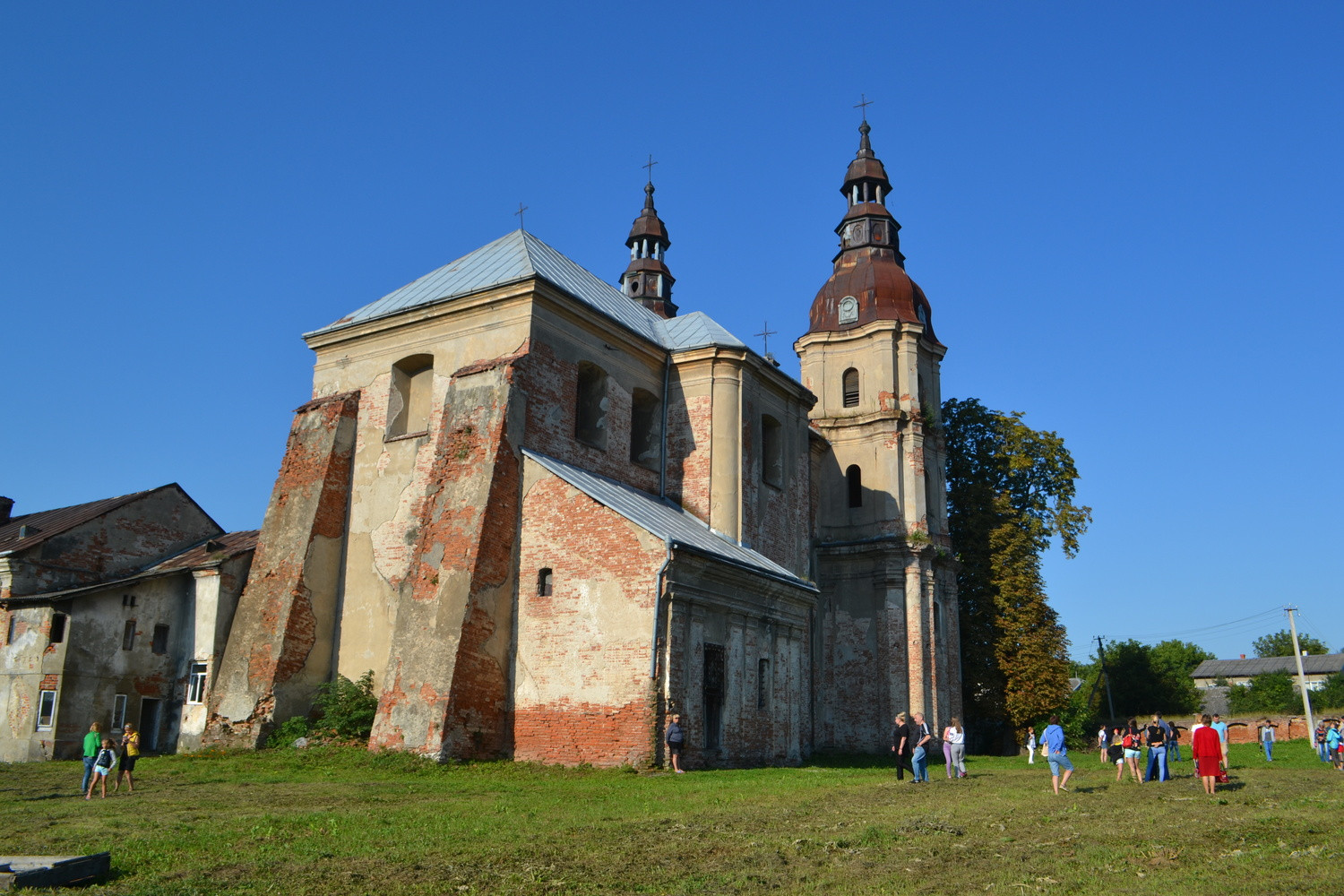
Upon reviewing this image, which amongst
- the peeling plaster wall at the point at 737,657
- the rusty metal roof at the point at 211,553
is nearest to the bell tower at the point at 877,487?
the peeling plaster wall at the point at 737,657

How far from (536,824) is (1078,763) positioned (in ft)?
63.1

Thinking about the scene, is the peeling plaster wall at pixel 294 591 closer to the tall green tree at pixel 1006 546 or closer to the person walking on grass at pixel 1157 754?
the person walking on grass at pixel 1157 754

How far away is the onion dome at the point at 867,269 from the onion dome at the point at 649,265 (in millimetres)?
11565

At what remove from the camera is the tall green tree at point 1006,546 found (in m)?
33.0

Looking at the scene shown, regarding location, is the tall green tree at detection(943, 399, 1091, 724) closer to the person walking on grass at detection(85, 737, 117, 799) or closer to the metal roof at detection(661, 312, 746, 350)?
the metal roof at detection(661, 312, 746, 350)

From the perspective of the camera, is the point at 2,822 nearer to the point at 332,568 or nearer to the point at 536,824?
the point at 536,824

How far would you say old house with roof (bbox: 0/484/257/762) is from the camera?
70.5 feet

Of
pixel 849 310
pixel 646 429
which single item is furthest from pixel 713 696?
pixel 849 310

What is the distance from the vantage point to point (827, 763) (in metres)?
24.2

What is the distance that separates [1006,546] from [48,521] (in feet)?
88.6

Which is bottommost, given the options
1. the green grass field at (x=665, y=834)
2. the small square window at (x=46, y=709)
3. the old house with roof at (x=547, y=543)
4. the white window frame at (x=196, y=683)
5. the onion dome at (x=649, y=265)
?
the green grass field at (x=665, y=834)

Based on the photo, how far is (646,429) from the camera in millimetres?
25609

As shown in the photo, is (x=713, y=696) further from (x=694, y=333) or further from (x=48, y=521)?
(x=48, y=521)

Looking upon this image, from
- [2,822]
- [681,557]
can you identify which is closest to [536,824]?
[2,822]
